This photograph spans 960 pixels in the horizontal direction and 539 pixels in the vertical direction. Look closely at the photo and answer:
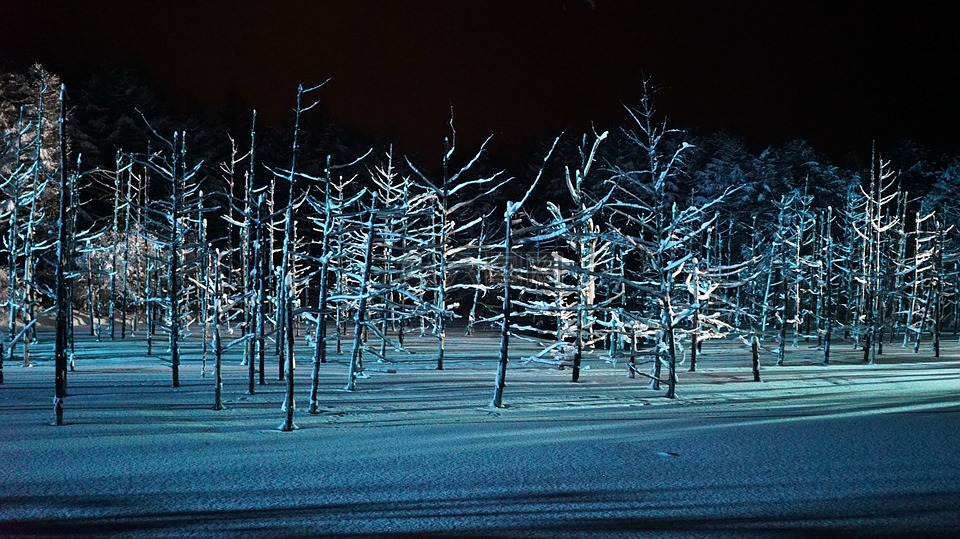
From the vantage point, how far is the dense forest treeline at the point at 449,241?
19078 millimetres

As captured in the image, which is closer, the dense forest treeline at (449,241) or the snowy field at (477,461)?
the snowy field at (477,461)

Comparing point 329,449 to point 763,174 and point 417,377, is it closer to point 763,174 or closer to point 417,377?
point 417,377

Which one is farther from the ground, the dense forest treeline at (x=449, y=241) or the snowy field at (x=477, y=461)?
the dense forest treeline at (x=449, y=241)

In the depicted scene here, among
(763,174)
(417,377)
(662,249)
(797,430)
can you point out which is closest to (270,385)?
(417,377)

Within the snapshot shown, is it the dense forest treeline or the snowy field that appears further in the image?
the dense forest treeline

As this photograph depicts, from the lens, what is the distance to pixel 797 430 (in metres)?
13.7

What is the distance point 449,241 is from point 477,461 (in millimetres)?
15345

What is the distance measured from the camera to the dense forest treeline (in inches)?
751

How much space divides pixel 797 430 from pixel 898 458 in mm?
2405

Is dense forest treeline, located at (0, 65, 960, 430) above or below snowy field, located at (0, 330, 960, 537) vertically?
above

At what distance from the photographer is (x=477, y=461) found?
1073 cm

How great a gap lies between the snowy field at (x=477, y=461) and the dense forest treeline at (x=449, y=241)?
1310 millimetres

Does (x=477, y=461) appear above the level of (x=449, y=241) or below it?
below

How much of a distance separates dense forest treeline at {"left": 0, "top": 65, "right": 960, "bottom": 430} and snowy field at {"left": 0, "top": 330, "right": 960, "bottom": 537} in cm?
131
